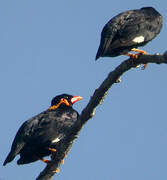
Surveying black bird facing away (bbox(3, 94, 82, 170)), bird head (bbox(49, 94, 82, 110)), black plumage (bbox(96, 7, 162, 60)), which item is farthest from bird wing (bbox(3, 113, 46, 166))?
black plumage (bbox(96, 7, 162, 60))

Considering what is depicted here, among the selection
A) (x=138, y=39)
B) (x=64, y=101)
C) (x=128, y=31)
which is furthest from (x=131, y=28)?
(x=64, y=101)

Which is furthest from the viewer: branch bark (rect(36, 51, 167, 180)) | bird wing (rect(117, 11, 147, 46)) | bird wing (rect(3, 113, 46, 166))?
bird wing (rect(3, 113, 46, 166))

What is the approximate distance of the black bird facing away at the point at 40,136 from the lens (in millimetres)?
7254

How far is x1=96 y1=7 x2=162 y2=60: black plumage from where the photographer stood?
643 centimetres

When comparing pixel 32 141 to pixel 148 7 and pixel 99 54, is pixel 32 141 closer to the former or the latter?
pixel 99 54

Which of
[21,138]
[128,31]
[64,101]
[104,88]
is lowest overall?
[21,138]

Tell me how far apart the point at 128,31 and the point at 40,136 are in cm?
242

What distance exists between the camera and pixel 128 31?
265 inches

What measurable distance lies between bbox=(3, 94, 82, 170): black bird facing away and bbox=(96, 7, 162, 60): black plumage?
5.75 ft

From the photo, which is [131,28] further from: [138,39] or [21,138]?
[21,138]

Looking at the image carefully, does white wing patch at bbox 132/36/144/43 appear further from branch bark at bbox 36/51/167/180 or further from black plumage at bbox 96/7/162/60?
branch bark at bbox 36/51/167/180

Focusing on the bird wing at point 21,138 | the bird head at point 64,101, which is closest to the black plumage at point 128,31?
the bird wing at point 21,138

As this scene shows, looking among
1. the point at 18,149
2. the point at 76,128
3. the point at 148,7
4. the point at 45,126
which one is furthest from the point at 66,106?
the point at 76,128

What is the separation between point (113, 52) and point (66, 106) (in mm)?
2825
